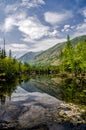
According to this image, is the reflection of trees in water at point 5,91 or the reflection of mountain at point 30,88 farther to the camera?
the reflection of mountain at point 30,88

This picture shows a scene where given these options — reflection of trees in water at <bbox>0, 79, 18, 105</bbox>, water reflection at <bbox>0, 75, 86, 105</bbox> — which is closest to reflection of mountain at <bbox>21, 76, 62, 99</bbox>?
water reflection at <bbox>0, 75, 86, 105</bbox>

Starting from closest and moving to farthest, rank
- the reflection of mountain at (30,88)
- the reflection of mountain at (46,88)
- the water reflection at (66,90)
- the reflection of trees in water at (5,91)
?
1. the reflection of trees in water at (5,91)
2. the water reflection at (66,90)
3. the reflection of mountain at (46,88)
4. the reflection of mountain at (30,88)

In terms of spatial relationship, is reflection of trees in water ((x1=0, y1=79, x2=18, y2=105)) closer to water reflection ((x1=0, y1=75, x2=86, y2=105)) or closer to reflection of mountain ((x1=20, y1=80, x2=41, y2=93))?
water reflection ((x1=0, y1=75, x2=86, y2=105))

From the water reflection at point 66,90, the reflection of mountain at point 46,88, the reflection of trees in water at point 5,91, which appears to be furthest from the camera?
the reflection of mountain at point 46,88

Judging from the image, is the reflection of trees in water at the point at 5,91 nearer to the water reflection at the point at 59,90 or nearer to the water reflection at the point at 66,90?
the water reflection at the point at 59,90

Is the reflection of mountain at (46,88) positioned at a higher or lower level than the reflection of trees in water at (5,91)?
lower

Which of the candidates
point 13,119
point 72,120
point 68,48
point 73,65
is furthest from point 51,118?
point 68,48

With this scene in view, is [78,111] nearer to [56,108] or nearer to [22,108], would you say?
[56,108]

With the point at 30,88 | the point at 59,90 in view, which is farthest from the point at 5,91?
the point at 30,88

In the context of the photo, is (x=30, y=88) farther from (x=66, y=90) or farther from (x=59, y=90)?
(x=66, y=90)

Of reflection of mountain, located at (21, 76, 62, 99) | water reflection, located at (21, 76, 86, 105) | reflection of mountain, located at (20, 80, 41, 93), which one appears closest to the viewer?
water reflection, located at (21, 76, 86, 105)

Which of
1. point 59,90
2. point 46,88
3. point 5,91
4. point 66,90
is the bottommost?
point 46,88

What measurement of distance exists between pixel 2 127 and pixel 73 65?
→ 9128cm

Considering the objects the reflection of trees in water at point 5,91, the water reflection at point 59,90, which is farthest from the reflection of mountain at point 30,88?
the reflection of trees in water at point 5,91
